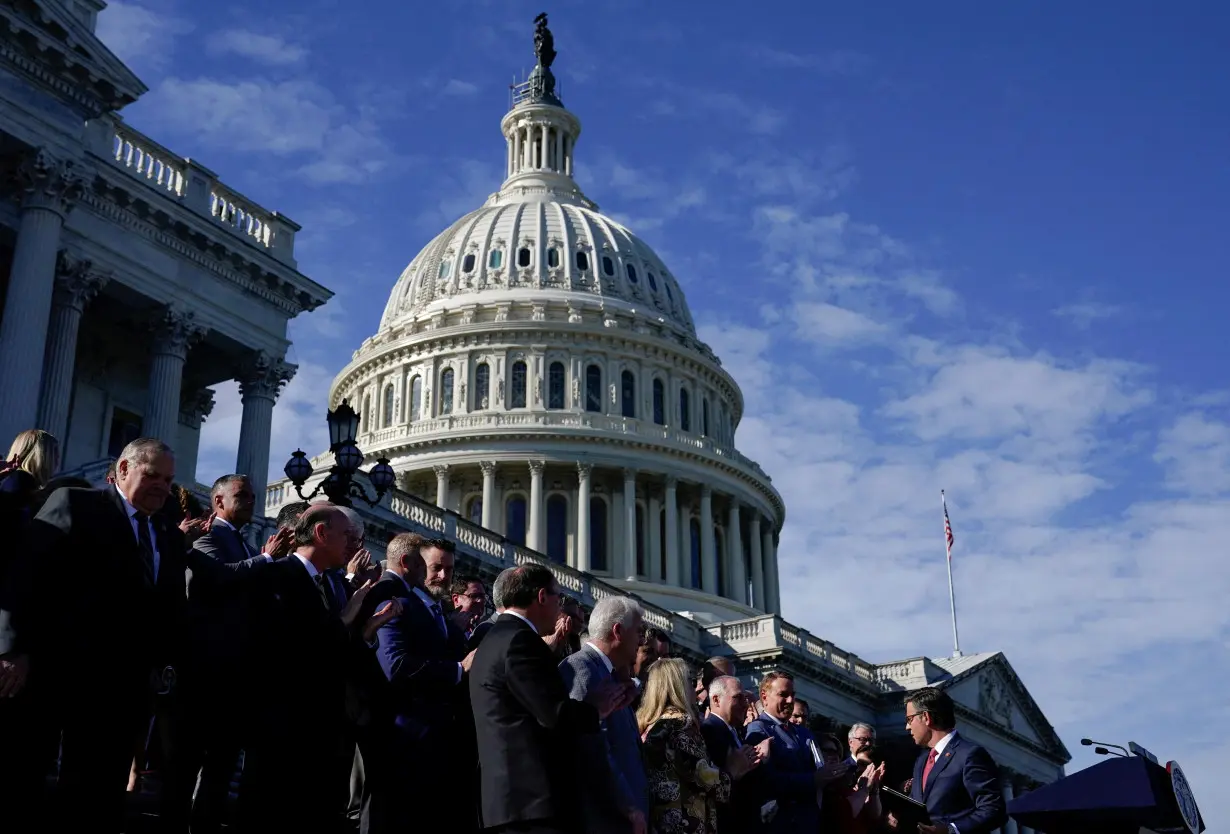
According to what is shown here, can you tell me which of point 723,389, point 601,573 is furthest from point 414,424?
point 723,389

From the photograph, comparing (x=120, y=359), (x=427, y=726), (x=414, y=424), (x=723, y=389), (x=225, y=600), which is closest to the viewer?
(x=225, y=600)

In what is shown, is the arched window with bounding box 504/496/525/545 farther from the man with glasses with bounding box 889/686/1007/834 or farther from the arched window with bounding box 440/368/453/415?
the man with glasses with bounding box 889/686/1007/834

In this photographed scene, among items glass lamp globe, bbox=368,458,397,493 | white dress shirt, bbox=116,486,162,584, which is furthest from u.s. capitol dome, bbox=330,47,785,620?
white dress shirt, bbox=116,486,162,584

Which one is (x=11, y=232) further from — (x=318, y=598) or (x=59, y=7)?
(x=318, y=598)

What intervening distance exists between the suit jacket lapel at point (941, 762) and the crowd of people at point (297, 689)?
87.2 inches

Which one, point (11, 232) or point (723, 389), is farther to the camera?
point (723, 389)

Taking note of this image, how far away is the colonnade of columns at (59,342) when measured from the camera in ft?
68.7

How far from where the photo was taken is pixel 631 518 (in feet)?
222

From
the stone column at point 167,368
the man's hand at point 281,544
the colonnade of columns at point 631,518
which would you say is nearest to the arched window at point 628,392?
the colonnade of columns at point 631,518

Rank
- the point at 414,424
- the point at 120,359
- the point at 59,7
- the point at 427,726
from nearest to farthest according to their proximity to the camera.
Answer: the point at 427,726 < the point at 59,7 < the point at 120,359 < the point at 414,424

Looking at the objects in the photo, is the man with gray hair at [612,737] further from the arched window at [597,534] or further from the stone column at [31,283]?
the arched window at [597,534]

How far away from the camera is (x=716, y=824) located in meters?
7.91

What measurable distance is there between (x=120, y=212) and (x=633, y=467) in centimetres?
4638

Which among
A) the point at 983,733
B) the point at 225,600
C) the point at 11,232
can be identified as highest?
the point at 11,232
